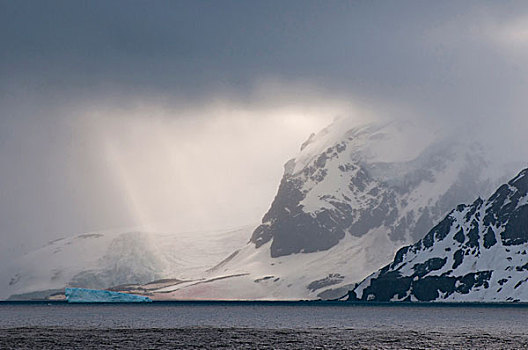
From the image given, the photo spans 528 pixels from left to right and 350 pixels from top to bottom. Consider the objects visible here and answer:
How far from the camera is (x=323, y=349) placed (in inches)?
6644

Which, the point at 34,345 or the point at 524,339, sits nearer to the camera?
the point at 34,345

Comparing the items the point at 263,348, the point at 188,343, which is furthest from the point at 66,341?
the point at 263,348

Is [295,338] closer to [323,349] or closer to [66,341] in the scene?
[323,349]

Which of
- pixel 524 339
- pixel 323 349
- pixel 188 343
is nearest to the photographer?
pixel 323 349

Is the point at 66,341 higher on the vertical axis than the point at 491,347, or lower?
higher

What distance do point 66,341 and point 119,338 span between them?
14.3 metres

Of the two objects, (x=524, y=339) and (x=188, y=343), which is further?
(x=524, y=339)

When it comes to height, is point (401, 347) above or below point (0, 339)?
below

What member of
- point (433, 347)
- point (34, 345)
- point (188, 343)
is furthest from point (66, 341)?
point (433, 347)

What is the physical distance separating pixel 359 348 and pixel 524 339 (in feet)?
145

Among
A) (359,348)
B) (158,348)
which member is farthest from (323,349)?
(158,348)

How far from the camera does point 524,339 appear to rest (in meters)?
196

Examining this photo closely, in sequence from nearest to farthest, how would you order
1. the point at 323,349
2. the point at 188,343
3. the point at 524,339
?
the point at 323,349
the point at 188,343
the point at 524,339

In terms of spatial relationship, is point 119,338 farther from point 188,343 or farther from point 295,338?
point 295,338
